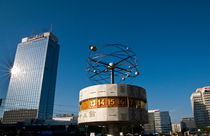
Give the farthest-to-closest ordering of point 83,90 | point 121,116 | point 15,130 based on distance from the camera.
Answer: point 15,130
point 83,90
point 121,116

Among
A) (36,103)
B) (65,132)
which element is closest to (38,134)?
(65,132)

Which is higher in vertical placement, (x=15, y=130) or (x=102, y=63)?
(x=102, y=63)

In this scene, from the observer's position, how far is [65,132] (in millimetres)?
104125

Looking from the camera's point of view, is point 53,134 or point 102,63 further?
point 53,134

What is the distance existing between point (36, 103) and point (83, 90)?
631 ft

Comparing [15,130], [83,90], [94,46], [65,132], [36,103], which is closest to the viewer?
[94,46]

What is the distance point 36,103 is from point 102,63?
193 meters

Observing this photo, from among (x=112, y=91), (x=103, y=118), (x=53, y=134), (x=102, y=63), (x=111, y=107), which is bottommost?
(x=53, y=134)

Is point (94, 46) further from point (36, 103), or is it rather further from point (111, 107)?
point (36, 103)

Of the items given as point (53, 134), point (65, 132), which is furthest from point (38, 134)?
point (65, 132)

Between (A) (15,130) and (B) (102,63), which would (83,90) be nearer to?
(B) (102,63)

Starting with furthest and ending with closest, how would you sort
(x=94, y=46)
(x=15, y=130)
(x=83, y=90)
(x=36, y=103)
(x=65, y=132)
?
(x=36, y=103)
(x=65, y=132)
(x=15, y=130)
(x=83, y=90)
(x=94, y=46)

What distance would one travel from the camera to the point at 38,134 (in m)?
95.9

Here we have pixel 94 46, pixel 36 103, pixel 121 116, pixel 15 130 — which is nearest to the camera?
pixel 121 116
